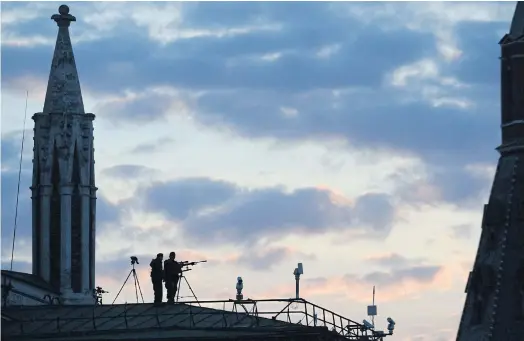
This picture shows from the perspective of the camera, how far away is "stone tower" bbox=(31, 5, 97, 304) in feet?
422

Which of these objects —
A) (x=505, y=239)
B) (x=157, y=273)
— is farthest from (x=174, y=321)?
(x=505, y=239)

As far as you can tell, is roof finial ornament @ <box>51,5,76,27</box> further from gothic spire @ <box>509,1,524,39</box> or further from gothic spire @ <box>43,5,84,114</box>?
gothic spire @ <box>509,1,524,39</box>

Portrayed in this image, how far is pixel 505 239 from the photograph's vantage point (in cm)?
16938

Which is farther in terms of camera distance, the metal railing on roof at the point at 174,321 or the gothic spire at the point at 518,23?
the gothic spire at the point at 518,23

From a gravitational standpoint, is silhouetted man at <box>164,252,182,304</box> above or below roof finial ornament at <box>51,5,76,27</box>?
below

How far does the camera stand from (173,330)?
10488 centimetres

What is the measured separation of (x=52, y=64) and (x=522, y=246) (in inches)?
1898

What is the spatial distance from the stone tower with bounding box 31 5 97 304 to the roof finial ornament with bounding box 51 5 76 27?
144 centimetres

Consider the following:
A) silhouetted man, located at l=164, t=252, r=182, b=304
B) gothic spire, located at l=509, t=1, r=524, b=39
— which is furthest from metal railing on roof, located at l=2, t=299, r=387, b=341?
gothic spire, located at l=509, t=1, r=524, b=39

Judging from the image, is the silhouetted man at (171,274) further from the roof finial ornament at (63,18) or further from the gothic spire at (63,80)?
the roof finial ornament at (63,18)

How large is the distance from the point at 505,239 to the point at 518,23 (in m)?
15.3

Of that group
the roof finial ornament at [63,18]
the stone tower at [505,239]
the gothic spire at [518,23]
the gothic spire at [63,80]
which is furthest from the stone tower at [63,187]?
the gothic spire at [518,23]

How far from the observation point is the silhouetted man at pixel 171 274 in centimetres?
10394

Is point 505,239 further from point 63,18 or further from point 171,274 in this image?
point 171,274
